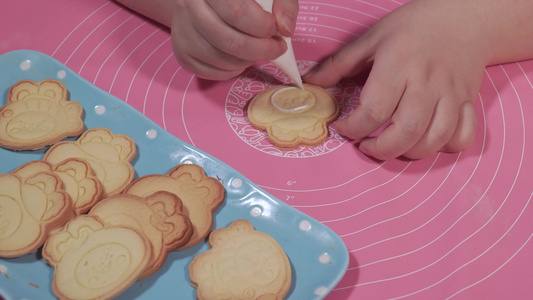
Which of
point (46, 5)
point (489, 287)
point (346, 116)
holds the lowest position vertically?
point (489, 287)

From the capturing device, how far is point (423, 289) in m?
0.63

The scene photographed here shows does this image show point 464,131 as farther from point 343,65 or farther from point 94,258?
point 94,258

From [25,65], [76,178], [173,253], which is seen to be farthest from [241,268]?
[25,65]

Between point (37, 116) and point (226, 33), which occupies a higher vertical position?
point (226, 33)

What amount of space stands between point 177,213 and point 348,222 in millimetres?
227

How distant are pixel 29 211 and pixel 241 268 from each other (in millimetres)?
262

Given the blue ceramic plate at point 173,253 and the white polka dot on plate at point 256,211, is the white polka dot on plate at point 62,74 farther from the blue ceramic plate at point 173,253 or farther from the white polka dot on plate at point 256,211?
the white polka dot on plate at point 256,211

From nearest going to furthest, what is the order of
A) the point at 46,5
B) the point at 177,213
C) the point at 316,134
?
the point at 177,213
the point at 316,134
the point at 46,5

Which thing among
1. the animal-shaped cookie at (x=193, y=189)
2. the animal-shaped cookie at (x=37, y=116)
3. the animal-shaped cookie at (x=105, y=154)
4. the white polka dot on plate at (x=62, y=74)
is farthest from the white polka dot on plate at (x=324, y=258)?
the white polka dot on plate at (x=62, y=74)

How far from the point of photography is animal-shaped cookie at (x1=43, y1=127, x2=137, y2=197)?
69cm

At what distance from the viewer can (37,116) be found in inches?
29.9

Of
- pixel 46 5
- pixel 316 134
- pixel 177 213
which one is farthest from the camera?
pixel 46 5

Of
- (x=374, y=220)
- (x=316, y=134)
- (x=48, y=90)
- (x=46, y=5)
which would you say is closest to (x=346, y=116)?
(x=316, y=134)

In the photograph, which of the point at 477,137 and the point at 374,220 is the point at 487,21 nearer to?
the point at 477,137
